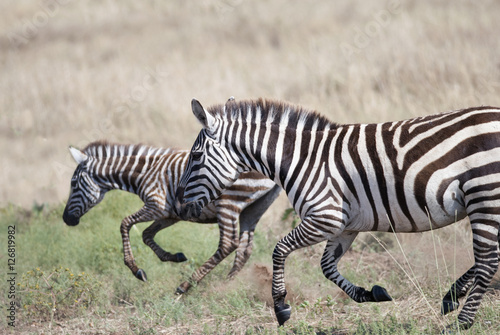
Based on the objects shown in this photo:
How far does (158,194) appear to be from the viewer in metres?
8.54

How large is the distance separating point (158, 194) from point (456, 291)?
14.1 feet

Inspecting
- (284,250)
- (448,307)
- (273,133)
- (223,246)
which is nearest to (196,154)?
(273,133)

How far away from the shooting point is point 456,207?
211 inches

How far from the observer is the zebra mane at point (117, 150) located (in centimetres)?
945

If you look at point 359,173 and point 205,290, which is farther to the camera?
point 205,290

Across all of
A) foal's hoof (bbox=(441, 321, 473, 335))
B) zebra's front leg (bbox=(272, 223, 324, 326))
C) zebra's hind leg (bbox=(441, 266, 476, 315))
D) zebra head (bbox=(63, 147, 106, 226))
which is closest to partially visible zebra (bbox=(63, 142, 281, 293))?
zebra head (bbox=(63, 147, 106, 226))

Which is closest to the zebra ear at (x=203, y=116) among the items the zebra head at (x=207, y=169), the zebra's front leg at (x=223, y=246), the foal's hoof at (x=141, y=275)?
the zebra head at (x=207, y=169)

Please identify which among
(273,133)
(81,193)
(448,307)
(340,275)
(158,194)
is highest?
(273,133)

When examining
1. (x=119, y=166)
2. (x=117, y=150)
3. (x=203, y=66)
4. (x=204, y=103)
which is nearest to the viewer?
(x=119, y=166)

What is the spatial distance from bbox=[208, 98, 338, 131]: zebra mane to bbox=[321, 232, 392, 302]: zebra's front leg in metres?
1.17

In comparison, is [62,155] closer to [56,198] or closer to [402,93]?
[56,198]

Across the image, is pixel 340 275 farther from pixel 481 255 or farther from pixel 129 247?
pixel 129 247

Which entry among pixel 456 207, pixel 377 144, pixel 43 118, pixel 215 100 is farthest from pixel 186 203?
pixel 43 118

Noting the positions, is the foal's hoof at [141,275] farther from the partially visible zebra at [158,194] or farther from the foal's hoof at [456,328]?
the foal's hoof at [456,328]
